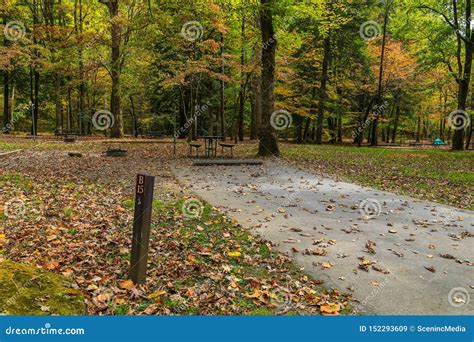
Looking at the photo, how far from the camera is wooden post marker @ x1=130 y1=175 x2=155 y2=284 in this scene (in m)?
3.95

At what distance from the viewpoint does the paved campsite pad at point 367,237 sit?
13.4 ft

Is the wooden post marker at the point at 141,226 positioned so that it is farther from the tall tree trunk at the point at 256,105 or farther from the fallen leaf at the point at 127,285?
the tall tree trunk at the point at 256,105

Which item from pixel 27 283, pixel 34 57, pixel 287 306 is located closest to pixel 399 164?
pixel 287 306

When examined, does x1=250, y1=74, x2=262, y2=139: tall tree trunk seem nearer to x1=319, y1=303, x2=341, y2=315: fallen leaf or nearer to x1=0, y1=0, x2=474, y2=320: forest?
x1=0, y1=0, x2=474, y2=320: forest

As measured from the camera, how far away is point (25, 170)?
1124 centimetres

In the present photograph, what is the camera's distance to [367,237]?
5871 mm

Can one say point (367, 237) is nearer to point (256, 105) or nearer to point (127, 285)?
point (127, 285)

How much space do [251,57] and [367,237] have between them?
2207 cm

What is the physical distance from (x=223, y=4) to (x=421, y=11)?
12021 millimetres

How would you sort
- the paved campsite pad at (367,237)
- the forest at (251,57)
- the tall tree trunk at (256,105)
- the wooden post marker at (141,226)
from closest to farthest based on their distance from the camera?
the wooden post marker at (141,226) < the paved campsite pad at (367,237) < the forest at (251,57) < the tall tree trunk at (256,105)

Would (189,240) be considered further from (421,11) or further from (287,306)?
(421,11)

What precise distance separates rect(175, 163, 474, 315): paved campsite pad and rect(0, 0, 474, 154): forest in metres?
7.75

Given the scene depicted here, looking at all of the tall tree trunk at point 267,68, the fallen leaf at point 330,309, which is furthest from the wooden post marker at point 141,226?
the tall tree trunk at point 267,68

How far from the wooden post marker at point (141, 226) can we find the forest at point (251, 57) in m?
12.4
